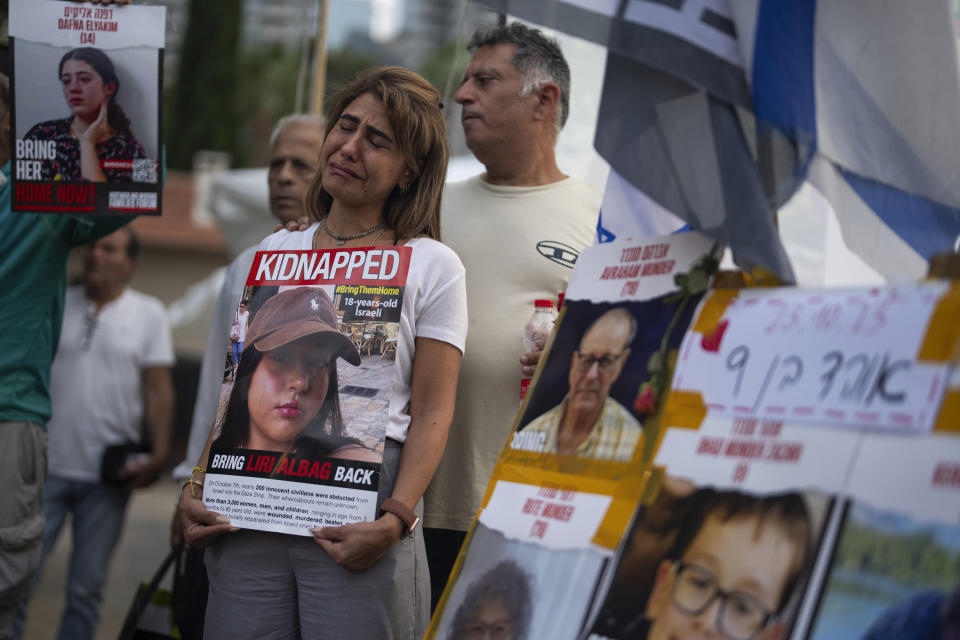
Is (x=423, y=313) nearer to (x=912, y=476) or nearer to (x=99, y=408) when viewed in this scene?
(x=912, y=476)

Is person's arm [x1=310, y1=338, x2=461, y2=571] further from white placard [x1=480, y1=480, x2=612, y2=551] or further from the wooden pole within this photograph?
the wooden pole

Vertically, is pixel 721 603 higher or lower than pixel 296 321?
lower

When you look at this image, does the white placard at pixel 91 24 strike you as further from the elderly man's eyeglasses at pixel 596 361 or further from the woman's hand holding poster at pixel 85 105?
the elderly man's eyeglasses at pixel 596 361

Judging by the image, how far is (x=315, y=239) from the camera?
2.19 m

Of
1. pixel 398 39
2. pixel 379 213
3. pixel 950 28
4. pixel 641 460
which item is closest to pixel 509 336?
pixel 379 213

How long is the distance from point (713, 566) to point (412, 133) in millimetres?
1214

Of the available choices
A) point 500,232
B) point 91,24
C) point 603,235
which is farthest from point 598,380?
point 91,24

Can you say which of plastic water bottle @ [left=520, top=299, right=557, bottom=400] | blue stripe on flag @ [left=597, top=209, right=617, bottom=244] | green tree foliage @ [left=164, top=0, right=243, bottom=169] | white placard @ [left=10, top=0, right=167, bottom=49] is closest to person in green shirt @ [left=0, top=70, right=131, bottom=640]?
white placard @ [left=10, top=0, right=167, bottom=49]

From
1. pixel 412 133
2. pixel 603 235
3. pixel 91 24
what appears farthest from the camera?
pixel 91 24

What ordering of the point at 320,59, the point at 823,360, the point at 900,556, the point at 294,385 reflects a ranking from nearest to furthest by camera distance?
the point at 900,556 < the point at 823,360 < the point at 294,385 < the point at 320,59

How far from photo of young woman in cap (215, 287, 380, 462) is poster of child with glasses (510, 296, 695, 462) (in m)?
0.37

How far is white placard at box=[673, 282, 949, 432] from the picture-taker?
121cm

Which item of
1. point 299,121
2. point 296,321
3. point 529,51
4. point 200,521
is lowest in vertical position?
point 200,521

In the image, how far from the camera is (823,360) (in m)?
1.30
